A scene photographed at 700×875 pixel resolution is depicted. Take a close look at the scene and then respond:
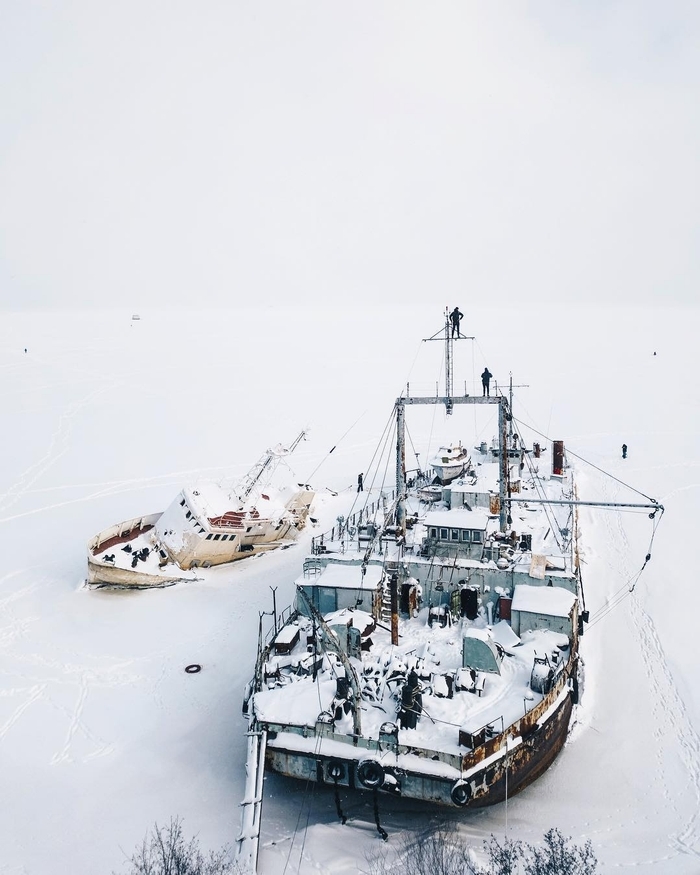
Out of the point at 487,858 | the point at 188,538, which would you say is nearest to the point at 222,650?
the point at 188,538

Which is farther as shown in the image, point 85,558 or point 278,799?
point 85,558

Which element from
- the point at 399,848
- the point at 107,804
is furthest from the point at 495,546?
the point at 107,804

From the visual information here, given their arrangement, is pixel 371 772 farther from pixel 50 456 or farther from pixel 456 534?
pixel 50 456

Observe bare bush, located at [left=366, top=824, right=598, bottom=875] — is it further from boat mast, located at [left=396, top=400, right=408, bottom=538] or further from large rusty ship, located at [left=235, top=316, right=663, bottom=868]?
boat mast, located at [left=396, top=400, right=408, bottom=538]

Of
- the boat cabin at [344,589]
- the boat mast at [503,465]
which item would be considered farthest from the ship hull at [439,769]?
the boat mast at [503,465]

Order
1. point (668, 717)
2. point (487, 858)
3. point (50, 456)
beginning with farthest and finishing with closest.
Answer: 1. point (50, 456)
2. point (668, 717)
3. point (487, 858)

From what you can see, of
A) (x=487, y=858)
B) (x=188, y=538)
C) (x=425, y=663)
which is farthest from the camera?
(x=188, y=538)

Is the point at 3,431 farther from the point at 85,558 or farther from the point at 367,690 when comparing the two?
the point at 367,690
